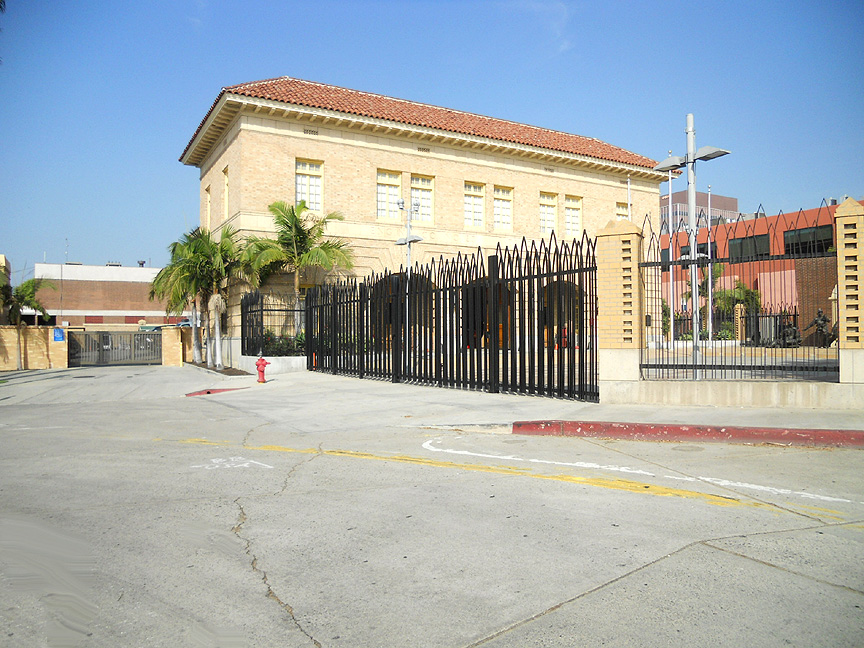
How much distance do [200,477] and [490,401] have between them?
6889mm

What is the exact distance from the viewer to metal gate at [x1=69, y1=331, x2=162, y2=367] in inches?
1471

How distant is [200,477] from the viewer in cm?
679

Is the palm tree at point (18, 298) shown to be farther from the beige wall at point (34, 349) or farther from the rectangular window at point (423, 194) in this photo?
the rectangular window at point (423, 194)

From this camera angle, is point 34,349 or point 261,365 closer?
point 261,365

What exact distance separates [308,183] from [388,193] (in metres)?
3.86

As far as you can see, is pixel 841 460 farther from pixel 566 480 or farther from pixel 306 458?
pixel 306 458

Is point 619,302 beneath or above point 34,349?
above

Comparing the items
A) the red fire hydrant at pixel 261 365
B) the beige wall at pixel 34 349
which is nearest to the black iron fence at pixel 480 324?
the red fire hydrant at pixel 261 365

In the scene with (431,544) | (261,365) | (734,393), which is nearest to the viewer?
(431,544)

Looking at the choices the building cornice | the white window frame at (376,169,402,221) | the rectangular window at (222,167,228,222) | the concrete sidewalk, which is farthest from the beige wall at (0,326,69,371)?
the white window frame at (376,169,402,221)

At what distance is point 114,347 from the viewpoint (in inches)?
1547

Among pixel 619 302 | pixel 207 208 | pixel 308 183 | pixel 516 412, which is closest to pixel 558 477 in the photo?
pixel 516 412

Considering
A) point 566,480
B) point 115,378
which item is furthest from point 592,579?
point 115,378

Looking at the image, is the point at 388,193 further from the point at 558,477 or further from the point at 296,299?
the point at 558,477
